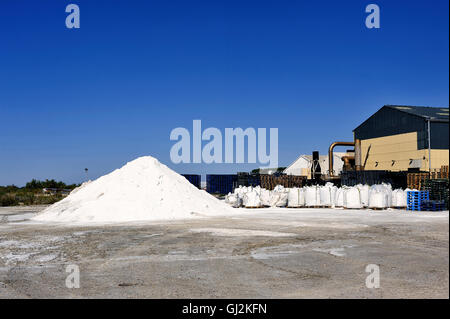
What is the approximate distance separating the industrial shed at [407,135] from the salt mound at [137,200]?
46.5 ft

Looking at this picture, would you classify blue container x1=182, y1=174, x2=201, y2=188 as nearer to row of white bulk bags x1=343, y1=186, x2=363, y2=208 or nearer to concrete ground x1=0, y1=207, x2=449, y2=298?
row of white bulk bags x1=343, y1=186, x2=363, y2=208

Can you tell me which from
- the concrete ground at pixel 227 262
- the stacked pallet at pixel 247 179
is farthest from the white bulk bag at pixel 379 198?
the stacked pallet at pixel 247 179

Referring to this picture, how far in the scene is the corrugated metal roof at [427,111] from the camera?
86.0 inches

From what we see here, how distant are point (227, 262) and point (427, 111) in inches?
204

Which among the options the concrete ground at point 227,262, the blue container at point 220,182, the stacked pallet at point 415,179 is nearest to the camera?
the concrete ground at point 227,262

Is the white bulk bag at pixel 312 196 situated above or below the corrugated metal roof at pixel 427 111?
below

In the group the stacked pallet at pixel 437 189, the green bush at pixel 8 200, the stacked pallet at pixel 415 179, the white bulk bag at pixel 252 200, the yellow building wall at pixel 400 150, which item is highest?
the yellow building wall at pixel 400 150

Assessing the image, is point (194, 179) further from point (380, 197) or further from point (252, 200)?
point (380, 197)

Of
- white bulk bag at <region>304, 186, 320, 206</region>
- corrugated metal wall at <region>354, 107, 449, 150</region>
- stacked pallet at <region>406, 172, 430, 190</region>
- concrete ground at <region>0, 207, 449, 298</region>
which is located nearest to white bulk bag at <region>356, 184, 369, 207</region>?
stacked pallet at <region>406, 172, 430, 190</region>

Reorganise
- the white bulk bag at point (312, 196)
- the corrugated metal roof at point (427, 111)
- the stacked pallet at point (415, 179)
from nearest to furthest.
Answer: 1. the corrugated metal roof at point (427, 111)
2. the stacked pallet at point (415, 179)
3. the white bulk bag at point (312, 196)

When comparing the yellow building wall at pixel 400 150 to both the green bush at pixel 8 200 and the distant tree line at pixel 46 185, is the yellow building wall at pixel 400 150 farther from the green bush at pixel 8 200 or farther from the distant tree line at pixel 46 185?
the distant tree line at pixel 46 185

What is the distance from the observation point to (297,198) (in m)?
23.3

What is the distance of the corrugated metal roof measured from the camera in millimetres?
2186

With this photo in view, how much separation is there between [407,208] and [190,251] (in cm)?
1518
